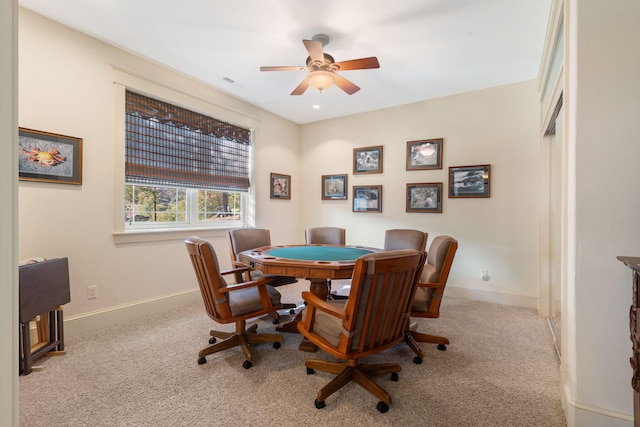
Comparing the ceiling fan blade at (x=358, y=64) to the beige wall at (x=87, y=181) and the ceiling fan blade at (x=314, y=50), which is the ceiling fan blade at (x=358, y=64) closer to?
the ceiling fan blade at (x=314, y=50)

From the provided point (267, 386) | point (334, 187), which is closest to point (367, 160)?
point (334, 187)

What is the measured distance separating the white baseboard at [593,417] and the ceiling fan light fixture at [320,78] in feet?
9.28

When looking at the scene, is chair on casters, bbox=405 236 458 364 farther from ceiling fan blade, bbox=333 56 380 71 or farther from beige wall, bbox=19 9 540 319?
beige wall, bbox=19 9 540 319

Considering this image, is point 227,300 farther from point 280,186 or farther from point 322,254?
point 280,186

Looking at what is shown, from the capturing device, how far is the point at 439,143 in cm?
409

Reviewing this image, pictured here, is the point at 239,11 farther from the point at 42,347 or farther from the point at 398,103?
the point at 42,347

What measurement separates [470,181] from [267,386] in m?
3.51

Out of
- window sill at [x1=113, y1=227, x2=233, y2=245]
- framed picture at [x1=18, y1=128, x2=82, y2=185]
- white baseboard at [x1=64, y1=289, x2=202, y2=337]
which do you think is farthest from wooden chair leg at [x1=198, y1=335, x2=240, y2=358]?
framed picture at [x1=18, y1=128, x2=82, y2=185]

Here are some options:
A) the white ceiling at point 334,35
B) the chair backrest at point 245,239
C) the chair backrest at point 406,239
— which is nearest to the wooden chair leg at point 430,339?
the chair backrest at point 406,239

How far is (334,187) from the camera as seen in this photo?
16.7 ft

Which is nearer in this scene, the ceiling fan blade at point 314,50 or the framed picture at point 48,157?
the ceiling fan blade at point 314,50

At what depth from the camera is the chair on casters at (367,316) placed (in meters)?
1.55

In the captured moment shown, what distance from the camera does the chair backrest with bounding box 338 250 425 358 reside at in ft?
5.02

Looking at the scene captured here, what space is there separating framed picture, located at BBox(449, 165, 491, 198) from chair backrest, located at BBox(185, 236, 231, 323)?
333 cm
